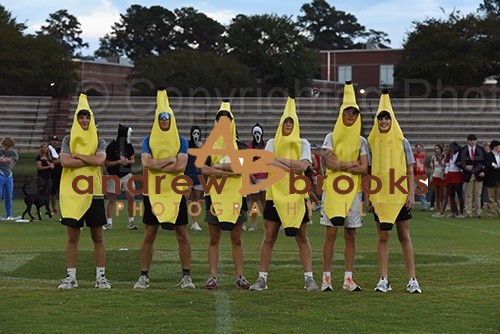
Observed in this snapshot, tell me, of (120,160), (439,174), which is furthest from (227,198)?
(439,174)

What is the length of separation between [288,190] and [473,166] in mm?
15355

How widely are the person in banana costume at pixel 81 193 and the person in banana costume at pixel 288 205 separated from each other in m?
1.84

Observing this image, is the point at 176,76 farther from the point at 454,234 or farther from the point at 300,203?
the point at 300,203

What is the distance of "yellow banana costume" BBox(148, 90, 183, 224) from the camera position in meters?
12.9

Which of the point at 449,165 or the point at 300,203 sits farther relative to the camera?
the point at 449,165

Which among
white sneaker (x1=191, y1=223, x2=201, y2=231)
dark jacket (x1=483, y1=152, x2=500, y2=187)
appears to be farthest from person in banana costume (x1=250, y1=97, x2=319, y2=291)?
dark jacket (x1=483, y1=152, x2=500, y2=187)

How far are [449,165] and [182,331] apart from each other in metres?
19.3

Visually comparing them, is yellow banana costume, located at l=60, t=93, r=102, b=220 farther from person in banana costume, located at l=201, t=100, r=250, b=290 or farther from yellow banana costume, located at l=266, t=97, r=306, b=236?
yellow banana costume, located at l=266, t=97, r=306, b=236

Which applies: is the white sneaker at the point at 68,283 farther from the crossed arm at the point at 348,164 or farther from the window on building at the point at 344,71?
the window on building at the point at 344,71

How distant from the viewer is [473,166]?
27.4 meters

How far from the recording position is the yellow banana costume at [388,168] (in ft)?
41.4

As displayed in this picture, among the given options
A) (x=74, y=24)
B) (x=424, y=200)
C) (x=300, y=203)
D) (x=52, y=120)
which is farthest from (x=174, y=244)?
(x=74, y=24)

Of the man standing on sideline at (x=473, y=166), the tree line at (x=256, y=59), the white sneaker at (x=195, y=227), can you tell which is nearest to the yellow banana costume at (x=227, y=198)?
the white sneaker at (x=195, y=227)

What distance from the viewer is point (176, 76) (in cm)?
7831
